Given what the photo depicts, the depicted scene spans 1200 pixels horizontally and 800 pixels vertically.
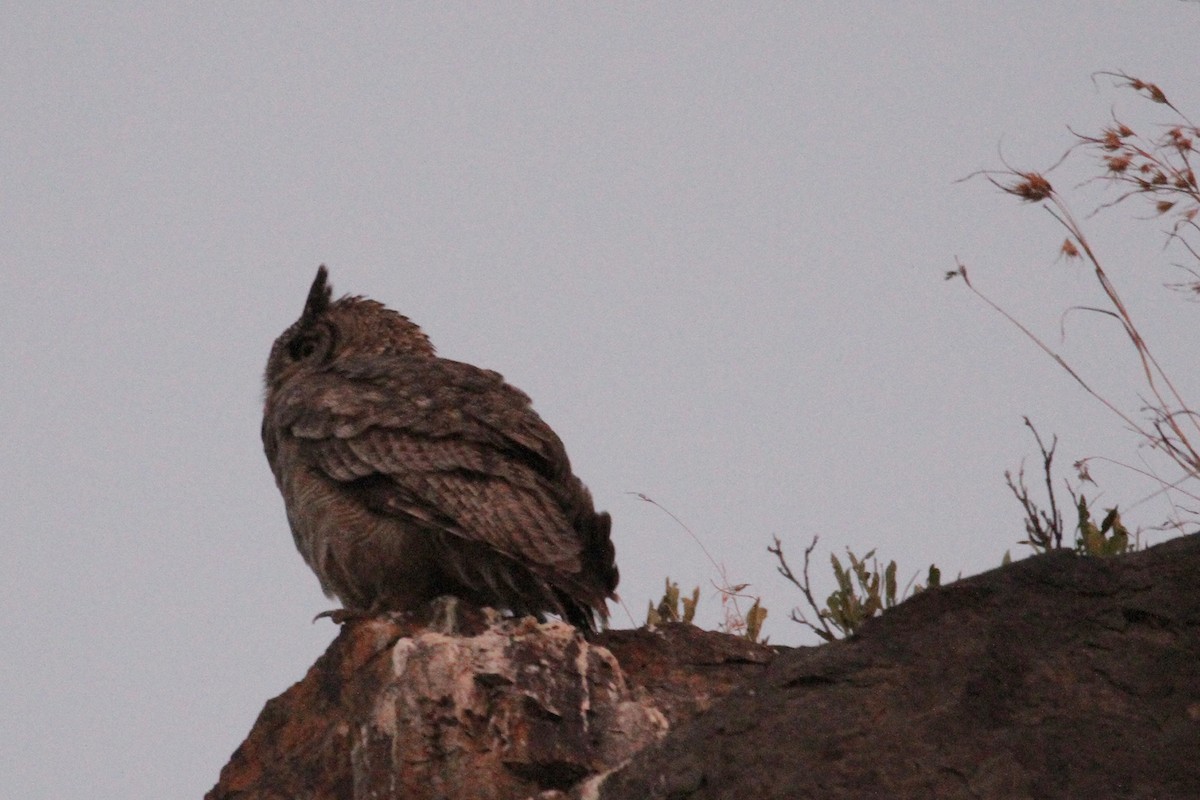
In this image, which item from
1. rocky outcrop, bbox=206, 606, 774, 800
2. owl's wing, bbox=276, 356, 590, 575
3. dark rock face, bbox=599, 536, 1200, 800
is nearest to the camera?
dark rock face, bbox=599, 536, 1200, 800

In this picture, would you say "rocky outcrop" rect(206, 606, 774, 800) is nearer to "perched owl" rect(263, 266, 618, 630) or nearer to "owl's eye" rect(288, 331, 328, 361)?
"perched owl" rect(263, 266, 618, 630)

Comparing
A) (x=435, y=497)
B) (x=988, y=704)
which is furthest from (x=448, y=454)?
(x=988, y=704)

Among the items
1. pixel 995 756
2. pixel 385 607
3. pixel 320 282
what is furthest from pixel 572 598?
pixel 320 282

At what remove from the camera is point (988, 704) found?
405cm

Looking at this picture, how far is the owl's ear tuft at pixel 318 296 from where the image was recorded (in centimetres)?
801

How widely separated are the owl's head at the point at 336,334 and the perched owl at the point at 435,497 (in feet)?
3.12

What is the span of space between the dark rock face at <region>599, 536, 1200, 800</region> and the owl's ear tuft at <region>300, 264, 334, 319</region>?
4.17 meters

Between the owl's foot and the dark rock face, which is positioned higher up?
the owl's foot

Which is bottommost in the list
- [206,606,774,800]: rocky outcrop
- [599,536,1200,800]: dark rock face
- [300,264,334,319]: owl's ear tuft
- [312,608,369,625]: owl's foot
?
[599,536,1200,800]: dark rock face

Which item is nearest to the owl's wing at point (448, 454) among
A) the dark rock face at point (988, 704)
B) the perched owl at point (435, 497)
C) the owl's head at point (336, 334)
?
the perched owl at point (435, 497)

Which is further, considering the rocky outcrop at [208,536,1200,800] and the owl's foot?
the owl's foot

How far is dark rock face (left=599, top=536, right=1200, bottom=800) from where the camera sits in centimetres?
382

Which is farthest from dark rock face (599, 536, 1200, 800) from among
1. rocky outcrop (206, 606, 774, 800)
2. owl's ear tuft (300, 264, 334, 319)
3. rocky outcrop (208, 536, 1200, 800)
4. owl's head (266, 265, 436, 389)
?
owl's ear tuft (300, 264, 334, 319)

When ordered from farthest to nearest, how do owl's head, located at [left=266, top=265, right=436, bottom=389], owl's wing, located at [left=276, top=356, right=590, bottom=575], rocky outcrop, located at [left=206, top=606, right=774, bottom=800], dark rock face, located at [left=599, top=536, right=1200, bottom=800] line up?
owl's head, located at [left=266, top=265, right=436, bottom=389]
owl's wing, located at [left=276, top=356, right=590, bottom=575]
rocky outcrop, located at [left=206, top=606, right=774, bottom=800]
dark rock face, located at [left=599, top=536, right=1200, bottom=800]
